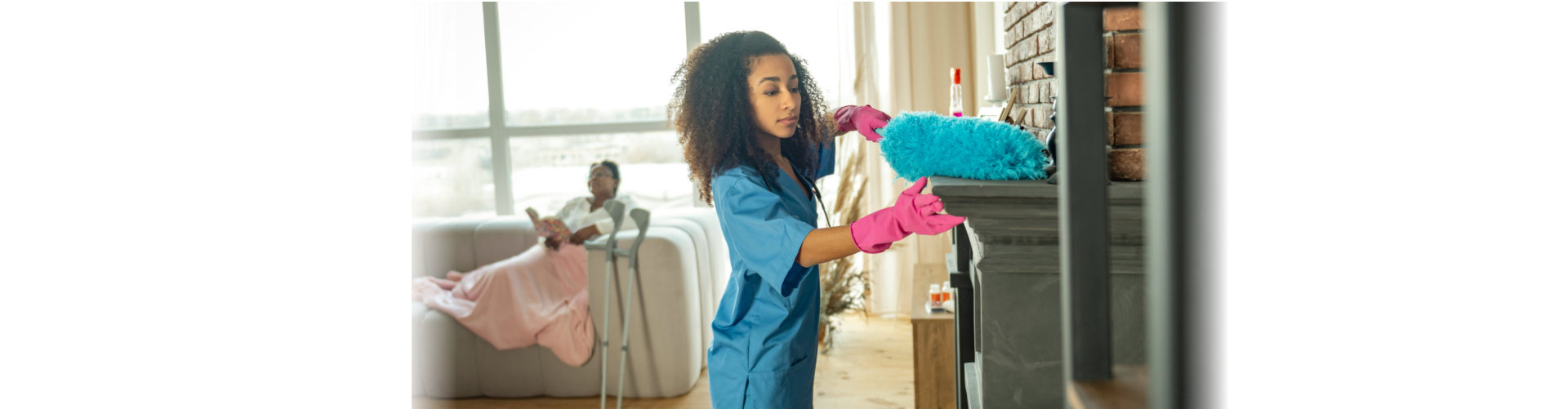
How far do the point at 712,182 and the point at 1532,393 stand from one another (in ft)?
3.75

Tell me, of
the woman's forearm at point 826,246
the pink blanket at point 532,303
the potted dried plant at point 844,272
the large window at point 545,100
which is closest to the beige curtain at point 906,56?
the potted dried plant at point 844,272

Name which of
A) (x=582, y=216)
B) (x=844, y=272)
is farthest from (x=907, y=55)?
(x=582, y=216)

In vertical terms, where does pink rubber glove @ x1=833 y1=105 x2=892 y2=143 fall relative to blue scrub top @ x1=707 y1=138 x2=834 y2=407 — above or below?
above

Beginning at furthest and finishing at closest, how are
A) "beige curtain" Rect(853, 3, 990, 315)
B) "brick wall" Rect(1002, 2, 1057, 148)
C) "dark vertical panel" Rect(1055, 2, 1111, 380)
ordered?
"beige curtain" Rect(853, 3, 990, 315)
"brick wall" Rect(1002, 2, 1057, 148)
"dark vertical panel" Rect(1055, 2, 1111, 380)

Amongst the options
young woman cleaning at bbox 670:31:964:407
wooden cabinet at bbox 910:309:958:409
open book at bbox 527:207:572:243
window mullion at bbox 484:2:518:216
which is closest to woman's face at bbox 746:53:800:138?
young woman cleaning at bbox 670:31:964:407

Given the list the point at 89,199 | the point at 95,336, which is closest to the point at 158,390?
the point at 95,336

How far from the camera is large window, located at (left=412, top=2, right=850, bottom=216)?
13.8 feet

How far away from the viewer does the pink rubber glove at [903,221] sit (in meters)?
1.09

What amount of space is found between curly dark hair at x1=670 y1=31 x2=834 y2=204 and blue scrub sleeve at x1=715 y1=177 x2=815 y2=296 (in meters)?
0.07

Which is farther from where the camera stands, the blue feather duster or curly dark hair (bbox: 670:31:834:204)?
curly dark hair (bbox: 670:31:834:204)

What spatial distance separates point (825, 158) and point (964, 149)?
0.55 m

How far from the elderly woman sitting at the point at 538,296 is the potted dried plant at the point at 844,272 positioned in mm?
954

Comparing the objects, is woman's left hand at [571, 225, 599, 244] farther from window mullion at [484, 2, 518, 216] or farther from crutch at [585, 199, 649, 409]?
window mullion at [484, 2, 518, 216]

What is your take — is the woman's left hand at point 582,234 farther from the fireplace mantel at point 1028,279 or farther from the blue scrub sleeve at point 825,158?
the fireplace mantel at point 1028,279
